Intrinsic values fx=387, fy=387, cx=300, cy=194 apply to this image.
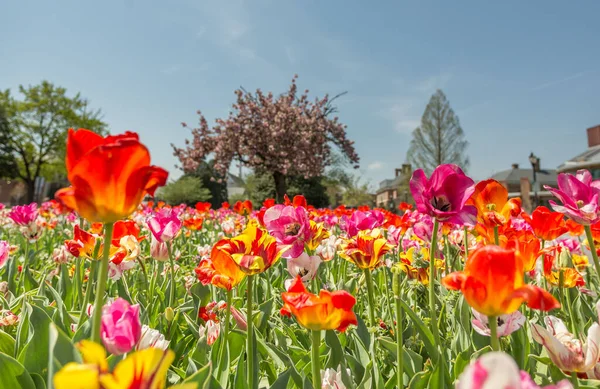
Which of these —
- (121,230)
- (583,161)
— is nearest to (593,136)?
(583,161)

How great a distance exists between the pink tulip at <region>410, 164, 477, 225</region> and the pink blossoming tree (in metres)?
16.5

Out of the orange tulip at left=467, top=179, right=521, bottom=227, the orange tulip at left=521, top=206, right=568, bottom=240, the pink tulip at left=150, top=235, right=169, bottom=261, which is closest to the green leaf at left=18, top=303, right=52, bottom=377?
the pink tulip at left=150, top=235, right=169, bottom=261

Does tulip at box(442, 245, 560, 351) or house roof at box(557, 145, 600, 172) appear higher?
house roof at box(557, 145, 600, 172)

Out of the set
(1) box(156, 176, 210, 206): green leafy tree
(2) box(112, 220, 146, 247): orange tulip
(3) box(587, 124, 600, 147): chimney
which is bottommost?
(2) box(112, 220, 146, 247): orange tulip

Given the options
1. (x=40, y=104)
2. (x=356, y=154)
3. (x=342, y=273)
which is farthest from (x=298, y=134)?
(x=40, y=104)

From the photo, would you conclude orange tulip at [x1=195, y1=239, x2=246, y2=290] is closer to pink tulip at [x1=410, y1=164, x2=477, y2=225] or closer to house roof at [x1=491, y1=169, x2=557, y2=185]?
pink tulip at [x1=410, y1=164, x2=477, y2=225]

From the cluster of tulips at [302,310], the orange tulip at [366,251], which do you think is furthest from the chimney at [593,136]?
the orange tulip at [366,251]

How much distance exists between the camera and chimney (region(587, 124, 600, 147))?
38969 millimetres

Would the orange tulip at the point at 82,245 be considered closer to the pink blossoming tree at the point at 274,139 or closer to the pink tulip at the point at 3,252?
the pink tulip at the point at 3,252

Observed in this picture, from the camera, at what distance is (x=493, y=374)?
36cm

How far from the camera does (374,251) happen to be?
133 cm

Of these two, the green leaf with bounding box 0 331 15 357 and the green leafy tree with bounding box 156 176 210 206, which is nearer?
the green leaf with bounding box 0 331 15 357

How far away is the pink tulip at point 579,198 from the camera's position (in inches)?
46.2

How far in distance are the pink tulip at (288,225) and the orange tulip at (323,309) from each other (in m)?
0.58
